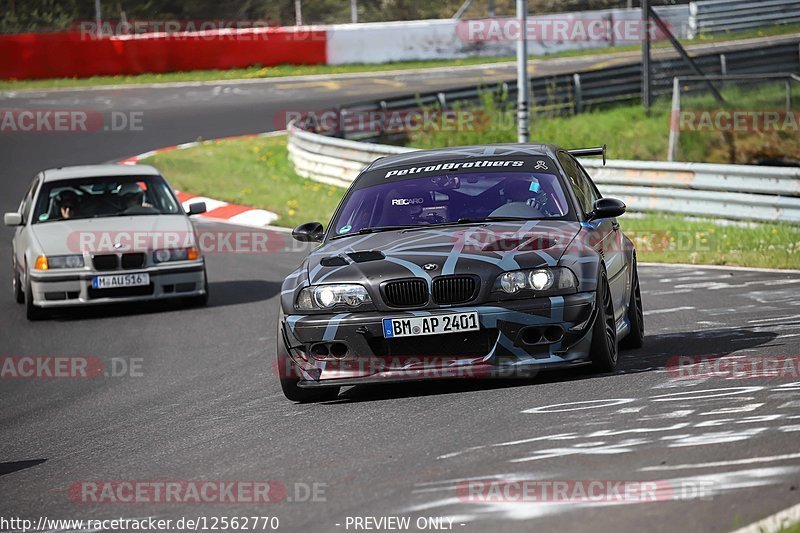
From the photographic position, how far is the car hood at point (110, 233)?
13.5 metres

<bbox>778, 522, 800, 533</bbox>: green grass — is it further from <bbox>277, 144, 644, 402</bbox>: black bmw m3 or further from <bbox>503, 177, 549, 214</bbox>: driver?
<bbox>503, 177, 549, 214</bbox>: driver

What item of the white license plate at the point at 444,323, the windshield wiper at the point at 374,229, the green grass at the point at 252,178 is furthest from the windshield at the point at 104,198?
the white license plate at the point at 444,323

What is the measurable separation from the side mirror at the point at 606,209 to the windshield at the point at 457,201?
0.22 m

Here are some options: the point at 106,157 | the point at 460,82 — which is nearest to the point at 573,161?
the point at 106,157

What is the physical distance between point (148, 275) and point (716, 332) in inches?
246

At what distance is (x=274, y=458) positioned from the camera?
6281mm

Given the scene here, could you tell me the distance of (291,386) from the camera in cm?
785

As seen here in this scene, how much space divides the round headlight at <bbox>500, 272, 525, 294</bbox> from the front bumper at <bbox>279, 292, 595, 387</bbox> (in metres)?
0.09

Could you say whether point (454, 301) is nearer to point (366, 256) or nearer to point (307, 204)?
point (366, 256)

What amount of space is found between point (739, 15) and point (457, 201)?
40.3 meters

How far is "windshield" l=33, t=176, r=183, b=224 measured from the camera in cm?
1432

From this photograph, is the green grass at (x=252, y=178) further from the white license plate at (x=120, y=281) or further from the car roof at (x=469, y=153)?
the car roof at (x=469, y=153)

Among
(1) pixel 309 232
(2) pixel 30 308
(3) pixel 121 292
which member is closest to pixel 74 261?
(3) pixel 121 292

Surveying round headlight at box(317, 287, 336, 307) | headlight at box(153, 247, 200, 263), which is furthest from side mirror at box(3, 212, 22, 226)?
round headlight at box(317, 287, 336, 307)
